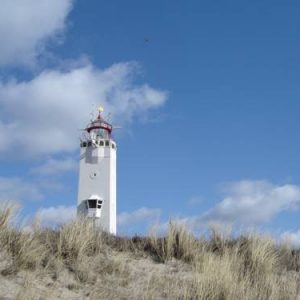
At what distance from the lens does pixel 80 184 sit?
171ft

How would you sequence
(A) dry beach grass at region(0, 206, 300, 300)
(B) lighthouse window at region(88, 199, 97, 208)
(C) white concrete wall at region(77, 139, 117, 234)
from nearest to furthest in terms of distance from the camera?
(A) dry beach grass at region(0, 206, 300, 300) → (B) lighthouse window at region(88, 199, 97, 208) → (C) white concrete wall at region(77, 139, 117, 234)

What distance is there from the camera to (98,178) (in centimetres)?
5188

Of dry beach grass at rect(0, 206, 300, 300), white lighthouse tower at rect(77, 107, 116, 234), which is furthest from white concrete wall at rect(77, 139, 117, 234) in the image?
dry beach grass at rect(0, 206, 300, 300)

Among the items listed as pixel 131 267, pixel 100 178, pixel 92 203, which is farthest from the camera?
pixel 100 178

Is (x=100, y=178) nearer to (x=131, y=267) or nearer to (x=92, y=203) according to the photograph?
(x=92, y=203)

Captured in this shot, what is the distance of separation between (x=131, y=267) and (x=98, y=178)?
43.2 meters

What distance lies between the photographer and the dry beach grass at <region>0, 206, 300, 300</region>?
777cm

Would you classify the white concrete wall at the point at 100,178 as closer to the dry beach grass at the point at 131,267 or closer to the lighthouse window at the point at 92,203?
the lighthouse window at the point at 92,203

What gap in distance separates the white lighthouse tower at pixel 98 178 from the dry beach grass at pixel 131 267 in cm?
3896

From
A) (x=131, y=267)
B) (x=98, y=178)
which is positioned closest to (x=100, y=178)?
(x=98, y=178)

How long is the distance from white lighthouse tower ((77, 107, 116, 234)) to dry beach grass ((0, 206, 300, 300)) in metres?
39.0

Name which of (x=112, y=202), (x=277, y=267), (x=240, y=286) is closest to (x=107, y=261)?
(x=240, y=286)

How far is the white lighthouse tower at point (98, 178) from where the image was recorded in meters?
50.4

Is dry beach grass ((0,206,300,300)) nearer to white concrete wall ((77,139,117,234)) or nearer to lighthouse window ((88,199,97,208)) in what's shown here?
lighthouse window ((88,199,97,208))
